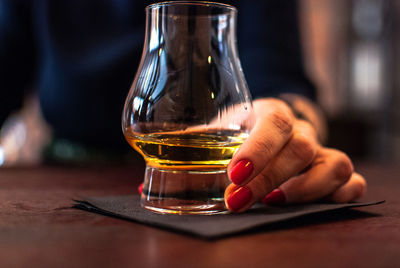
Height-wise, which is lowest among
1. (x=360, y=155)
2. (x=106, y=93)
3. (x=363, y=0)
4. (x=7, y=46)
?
(x=360, y=155)

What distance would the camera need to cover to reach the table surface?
334 mm

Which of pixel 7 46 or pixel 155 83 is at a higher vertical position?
pixel 7 46

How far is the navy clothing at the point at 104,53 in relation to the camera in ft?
3.88

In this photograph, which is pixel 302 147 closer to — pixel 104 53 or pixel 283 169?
pixel 283 169

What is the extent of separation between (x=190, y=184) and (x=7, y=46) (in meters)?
1.07

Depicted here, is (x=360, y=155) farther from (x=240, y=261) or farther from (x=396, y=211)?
(x=240, y=261)

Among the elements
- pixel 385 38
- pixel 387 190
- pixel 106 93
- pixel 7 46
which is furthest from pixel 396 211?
pixel 385 38

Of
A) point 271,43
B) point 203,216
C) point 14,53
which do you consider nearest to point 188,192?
point 203,216

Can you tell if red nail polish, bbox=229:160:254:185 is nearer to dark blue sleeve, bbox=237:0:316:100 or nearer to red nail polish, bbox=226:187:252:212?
red nail polish, bbox=226:187:252:212

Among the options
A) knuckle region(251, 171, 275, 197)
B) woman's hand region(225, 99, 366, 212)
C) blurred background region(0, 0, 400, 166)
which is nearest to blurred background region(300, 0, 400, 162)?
blurred background region(0, 0, 400, 166)

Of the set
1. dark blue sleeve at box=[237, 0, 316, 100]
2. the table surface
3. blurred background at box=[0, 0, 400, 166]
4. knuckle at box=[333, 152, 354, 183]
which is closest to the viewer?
the table surface

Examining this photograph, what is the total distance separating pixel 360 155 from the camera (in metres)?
3.23

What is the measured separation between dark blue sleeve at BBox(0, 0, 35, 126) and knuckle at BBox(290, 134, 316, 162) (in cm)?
106

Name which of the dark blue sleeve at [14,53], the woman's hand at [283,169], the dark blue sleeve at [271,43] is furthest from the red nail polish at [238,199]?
the dark blue sleeve at [14,53]
